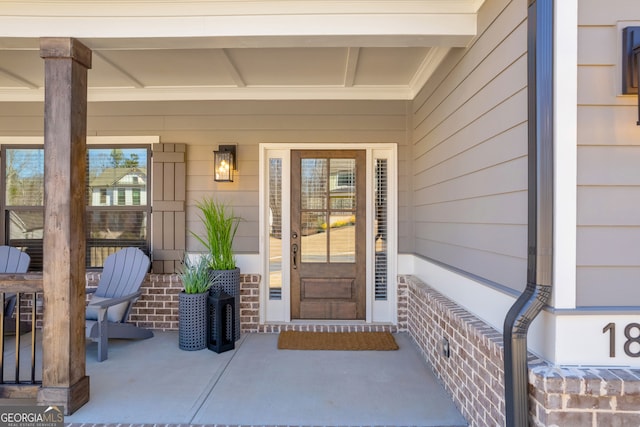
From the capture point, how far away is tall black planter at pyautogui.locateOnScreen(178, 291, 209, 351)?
3.63 metres

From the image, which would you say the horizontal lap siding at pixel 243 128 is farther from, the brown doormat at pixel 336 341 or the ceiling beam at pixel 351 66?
the brown doormat at pixel 336 341

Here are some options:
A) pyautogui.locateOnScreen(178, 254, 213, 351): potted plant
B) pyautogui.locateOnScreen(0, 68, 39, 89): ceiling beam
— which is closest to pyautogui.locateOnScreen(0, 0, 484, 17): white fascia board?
pyautogui.locateOnScreen(0, 68, 39, 89): ceiling beam

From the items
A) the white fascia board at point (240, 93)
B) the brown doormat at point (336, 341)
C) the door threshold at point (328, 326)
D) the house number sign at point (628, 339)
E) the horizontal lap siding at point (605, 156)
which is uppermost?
the white fascia board at point (240, 93)

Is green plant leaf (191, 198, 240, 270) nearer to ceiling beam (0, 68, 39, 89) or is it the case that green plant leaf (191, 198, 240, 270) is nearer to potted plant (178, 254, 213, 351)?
potted plant (178, 254, 213, 351)

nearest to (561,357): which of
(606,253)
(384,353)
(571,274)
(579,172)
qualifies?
(571,274)

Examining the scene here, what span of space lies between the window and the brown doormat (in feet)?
6.41

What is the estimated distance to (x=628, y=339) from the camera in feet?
5.48

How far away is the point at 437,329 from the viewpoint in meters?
3.08

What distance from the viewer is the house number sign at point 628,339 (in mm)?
1665


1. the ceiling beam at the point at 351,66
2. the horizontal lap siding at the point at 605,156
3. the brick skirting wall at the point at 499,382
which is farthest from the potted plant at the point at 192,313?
the horizontal lap siding at the point at 605,156

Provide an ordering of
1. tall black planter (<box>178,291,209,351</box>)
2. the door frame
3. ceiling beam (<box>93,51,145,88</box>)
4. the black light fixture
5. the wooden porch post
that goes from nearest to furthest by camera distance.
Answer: the wooden porch post < ceiling beam (<box>93,51,145,88</box>) < tall black planter (<box>178,291,209,351</box>) < the black light fixture < the door frame

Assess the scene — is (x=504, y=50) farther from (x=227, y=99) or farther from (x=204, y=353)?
(x=204, y=353)

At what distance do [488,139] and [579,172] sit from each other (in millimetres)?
701

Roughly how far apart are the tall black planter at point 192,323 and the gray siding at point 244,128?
0.81 m
